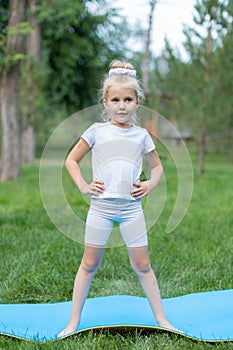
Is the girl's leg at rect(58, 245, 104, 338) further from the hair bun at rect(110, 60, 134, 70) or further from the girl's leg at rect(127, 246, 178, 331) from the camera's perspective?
the hair bun at rect(110, 60, 134, 70)

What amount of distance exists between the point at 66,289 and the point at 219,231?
233 centimetres

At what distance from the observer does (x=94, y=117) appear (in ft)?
9.25

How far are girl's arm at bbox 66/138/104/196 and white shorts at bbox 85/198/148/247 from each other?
0.23 ft

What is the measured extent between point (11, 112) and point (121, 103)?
794 centimetres

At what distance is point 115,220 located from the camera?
2520 millimetres

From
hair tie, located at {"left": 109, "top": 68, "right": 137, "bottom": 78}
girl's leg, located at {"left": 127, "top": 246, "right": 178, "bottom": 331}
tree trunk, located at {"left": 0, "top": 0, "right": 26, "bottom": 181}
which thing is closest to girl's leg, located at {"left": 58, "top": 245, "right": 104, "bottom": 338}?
Answer: girl's leg, located at {"left": 127, "top": 246, "right": 178, "bottom": 331}

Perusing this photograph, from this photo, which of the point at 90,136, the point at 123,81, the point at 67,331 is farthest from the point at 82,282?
the point at 123,81

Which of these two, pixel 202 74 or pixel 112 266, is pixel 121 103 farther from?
pixel 202 74

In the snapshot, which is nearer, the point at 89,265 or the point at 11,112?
the point at 89,265

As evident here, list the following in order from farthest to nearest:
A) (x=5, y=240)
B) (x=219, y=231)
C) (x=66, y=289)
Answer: (x=219, y=231) → (x=5, y=240) → (x=66, y=289)

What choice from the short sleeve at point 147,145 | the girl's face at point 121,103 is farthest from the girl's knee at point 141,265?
the girl's face at point 121,103

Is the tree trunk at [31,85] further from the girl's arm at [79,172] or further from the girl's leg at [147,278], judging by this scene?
the girl's leg at [147,278]

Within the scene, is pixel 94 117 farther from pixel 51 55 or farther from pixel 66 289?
pixel 51 55

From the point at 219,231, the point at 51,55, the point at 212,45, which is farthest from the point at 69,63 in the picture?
the point at 219,231
